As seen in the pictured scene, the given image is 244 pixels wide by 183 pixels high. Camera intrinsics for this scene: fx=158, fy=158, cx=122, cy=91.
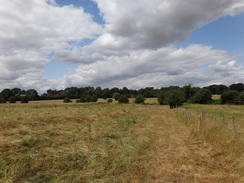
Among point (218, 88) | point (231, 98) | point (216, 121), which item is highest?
point (218, 88)

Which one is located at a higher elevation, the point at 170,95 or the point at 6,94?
the point at 6,94

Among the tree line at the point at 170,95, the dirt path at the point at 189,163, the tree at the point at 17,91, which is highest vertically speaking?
the tree at the point at 17,91

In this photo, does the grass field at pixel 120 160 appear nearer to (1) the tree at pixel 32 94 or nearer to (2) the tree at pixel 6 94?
(2) the tree at pixel 6 94

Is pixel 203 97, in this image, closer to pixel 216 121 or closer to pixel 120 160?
pixel 216 121

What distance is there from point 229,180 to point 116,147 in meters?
4.78

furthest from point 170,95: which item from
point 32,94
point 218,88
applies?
point 218,88

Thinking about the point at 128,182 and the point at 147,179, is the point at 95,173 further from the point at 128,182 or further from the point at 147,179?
the point at 147,179

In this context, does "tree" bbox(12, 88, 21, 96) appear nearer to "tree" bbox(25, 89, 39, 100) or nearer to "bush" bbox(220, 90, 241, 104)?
"tree" bbox(25, 89, 39, 100)

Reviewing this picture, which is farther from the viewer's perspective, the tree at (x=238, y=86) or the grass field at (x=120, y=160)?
the tree at (x=238, y=86)

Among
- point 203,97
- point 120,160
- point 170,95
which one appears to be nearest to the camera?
point 120,160

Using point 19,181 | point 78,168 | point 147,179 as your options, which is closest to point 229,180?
point 147,179

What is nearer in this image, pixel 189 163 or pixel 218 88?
pixel 189 163

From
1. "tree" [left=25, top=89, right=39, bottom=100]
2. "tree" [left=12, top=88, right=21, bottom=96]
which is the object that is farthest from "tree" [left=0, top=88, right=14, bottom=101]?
"tree" [left=12, top=88, right=21, bottom=96]

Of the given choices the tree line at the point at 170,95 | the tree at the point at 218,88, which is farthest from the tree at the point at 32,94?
the tree at the point at 218,88
